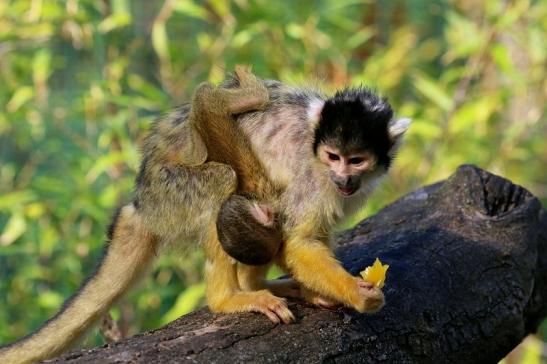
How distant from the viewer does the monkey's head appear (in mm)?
3682

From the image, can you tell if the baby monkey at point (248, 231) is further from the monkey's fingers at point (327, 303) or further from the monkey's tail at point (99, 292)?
the monkey's tail at point (99, 292)

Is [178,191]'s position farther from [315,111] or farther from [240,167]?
[315,111]

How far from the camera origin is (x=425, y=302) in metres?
3.70

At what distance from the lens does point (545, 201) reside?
9.21 metres

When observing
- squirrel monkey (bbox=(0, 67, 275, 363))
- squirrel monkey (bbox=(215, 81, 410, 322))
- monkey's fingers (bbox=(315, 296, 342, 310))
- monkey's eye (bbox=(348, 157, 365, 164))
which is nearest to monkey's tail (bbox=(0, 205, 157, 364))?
squirrel monkey (bbox=(0, 67, 275, 363))

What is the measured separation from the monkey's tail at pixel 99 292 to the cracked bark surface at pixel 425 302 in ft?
1.59


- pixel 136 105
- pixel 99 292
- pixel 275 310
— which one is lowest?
pixel 99 292

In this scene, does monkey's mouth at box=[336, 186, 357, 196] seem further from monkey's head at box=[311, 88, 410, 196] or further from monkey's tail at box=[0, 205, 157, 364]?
monkey's tail at box=[0, 205, 157, 364]

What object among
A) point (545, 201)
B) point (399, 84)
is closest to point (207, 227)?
point (399, 84)

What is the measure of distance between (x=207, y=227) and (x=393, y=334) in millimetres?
1000

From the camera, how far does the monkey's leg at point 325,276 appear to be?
3.38m

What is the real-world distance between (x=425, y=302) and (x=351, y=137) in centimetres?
85

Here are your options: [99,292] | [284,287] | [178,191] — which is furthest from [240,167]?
[99,292]

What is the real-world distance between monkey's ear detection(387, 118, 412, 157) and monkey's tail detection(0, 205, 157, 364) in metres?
1.30
